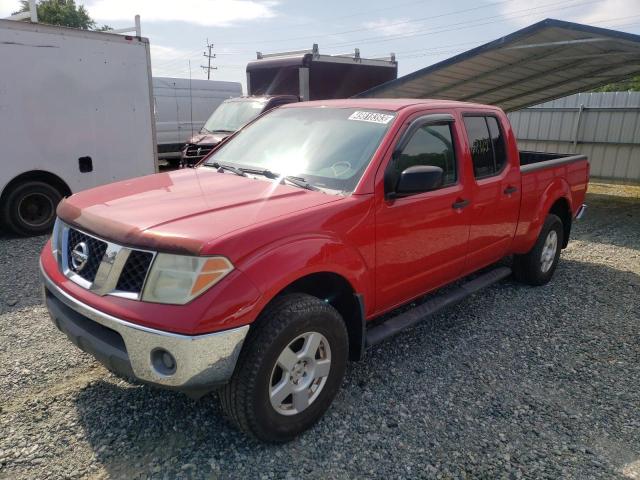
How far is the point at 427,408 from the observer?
123 inches

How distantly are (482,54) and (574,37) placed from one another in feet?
4.71

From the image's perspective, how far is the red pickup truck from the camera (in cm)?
229

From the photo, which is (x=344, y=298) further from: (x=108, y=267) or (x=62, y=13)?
(x=62, y=13)

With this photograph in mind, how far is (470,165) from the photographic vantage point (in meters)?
3.88

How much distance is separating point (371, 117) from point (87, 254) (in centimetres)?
207

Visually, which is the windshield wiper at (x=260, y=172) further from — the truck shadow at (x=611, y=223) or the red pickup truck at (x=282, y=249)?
the truck shadow at (x=611, y=223)

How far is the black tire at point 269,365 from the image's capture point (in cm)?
245

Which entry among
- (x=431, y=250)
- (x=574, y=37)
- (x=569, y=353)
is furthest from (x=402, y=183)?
(x=574, y=37)

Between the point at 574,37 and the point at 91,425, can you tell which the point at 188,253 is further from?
the point at 574,37

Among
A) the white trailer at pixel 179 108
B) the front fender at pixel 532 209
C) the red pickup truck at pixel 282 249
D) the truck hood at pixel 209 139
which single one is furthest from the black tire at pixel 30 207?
the white trailer at pixel 179 108

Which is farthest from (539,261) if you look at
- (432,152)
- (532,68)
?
(532,68)

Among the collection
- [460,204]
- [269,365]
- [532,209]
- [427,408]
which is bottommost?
[427,408]

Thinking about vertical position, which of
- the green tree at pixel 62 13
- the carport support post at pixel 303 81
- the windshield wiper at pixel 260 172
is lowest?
the windshield wiper at pixel 260 172

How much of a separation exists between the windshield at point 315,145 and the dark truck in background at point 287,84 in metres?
6.53
